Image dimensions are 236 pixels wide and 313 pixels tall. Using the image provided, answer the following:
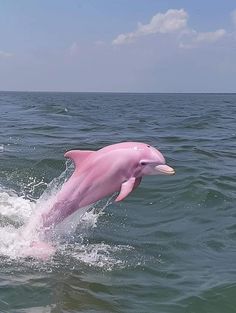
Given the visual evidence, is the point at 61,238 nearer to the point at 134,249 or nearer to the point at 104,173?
the point at 134,249

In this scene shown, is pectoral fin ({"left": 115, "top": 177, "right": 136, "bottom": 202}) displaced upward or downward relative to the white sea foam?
upward

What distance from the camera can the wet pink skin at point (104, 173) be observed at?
8.40 m

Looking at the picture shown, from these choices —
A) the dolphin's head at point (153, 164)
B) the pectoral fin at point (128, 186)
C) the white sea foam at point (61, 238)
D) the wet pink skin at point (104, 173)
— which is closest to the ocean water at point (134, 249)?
the white sea foam at point (61, 238)

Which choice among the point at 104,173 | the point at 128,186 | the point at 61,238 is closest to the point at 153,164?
the point at 128,186

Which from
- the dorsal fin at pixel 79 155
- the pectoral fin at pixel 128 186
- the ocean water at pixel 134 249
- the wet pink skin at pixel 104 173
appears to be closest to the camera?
the ocean water at pixel 134 249

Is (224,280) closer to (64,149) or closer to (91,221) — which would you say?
(91,221)

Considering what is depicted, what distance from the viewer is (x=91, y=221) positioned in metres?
11.1

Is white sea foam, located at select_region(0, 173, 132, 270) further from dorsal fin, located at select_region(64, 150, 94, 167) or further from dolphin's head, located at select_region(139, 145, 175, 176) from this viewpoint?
dolphin's head, located at select_region(139, 145, 175, 176)

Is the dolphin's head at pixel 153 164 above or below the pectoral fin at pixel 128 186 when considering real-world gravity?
above

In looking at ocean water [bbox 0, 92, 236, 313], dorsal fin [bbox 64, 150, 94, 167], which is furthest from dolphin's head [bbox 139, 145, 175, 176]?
ocean water [bbox 0, 92, 236, 313]

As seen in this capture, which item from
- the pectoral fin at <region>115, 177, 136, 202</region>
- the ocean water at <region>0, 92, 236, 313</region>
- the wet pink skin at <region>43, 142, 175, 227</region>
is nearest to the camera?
the ocean water at <region>0, 92, 236, 313</region>

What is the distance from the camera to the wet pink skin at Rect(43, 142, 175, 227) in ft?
27.6

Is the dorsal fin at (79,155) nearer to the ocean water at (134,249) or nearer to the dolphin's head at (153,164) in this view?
the dolphin's head at (153,164)

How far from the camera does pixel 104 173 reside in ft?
28.6
